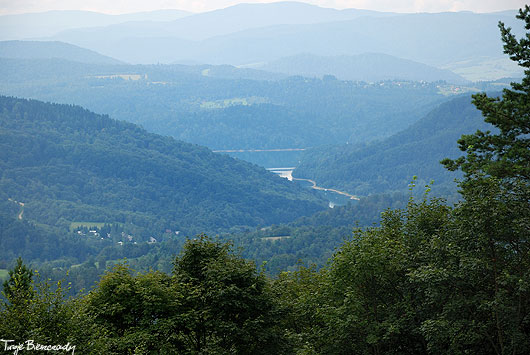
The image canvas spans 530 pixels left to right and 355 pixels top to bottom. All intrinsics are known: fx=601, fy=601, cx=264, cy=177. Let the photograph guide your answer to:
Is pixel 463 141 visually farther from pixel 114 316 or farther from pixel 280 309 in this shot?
pixel 114 316

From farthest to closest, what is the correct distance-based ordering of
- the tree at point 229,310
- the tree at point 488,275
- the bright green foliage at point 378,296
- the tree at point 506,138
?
1. the tree at point 229,310
2. the tree at point 506,138
3. the bright green foliage at point 378,296
4. the tree at point 488,275

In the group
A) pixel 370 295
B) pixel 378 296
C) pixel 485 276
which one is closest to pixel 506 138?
pixel 485 276

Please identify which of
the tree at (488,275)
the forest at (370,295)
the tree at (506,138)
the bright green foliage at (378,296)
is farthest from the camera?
the tree at (506,138)

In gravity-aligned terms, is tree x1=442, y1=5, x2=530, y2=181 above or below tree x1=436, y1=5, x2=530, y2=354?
above

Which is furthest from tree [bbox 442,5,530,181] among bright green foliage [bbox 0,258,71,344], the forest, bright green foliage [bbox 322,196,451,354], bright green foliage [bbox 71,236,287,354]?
bright green foliage [bbox 0,258,71,344]

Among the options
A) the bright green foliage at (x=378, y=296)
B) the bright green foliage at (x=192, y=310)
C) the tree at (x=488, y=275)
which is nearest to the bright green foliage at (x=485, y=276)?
the tree at (x=488, y=275)

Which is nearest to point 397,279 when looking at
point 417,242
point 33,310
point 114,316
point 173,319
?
point 417,242

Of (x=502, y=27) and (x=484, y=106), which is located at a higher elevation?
(x=502, y=27)

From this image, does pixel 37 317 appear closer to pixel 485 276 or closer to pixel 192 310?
pixel 192 310

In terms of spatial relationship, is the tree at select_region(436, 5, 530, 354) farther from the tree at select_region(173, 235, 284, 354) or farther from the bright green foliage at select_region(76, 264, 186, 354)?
the bright green foliage at select_region(76, 264, 186, 354)

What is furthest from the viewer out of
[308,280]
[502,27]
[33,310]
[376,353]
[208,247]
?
[308,280]

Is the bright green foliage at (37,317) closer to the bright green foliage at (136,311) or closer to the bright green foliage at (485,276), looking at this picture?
the bright green foliage at (136,311)
